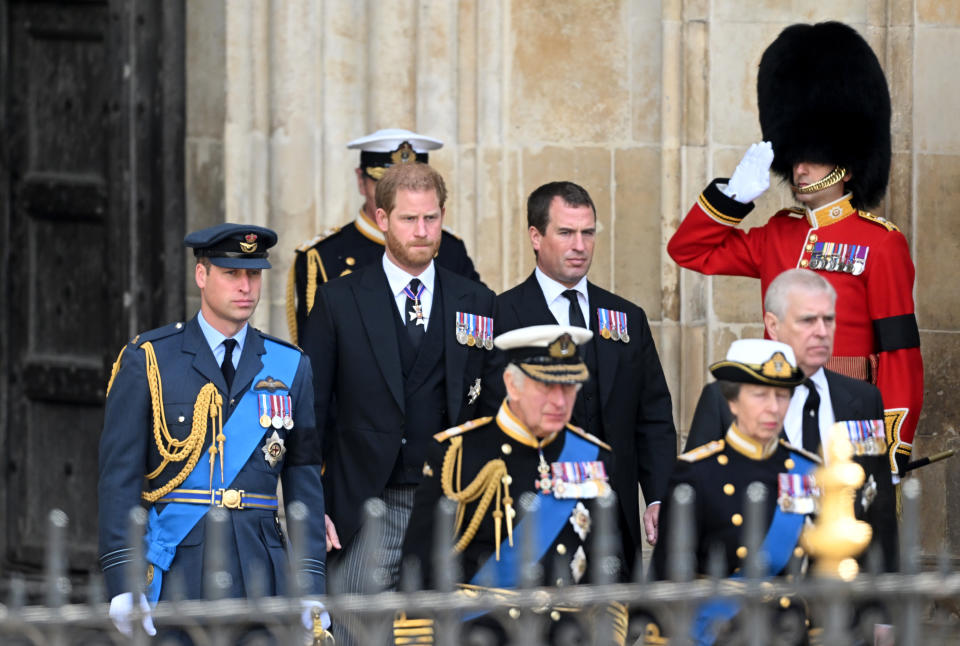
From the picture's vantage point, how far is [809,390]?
494cm

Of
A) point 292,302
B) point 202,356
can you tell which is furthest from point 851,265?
point 202,356

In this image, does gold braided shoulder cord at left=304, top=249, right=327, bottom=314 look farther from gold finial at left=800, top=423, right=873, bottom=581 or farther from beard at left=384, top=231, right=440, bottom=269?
gold finial at left=800, top=423, right=873, bottom=581

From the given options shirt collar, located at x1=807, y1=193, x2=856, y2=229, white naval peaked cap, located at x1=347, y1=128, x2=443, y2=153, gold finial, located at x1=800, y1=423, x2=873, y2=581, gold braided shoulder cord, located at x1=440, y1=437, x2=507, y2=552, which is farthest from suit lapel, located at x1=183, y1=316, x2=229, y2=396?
shirt collar, located at x1=807, y1=193, x2=856, y2=229

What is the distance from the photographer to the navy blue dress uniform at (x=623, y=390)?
567 centimetres

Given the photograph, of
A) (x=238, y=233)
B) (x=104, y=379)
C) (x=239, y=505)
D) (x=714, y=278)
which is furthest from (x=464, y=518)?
(x=104, y=379)

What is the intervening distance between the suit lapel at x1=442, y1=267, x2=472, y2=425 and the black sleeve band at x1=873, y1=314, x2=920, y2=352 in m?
1.26

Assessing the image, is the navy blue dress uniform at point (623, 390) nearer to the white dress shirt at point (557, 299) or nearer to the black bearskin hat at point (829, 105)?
the white dress shirt at point (557, 299)

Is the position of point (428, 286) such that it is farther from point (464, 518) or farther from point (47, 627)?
point (47, 627)

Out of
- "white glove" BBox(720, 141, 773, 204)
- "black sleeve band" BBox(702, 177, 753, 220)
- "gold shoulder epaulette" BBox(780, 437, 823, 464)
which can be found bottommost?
"gold shoulder epaulette" BBox(780, 437, 823, 464)

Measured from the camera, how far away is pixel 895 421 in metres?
5.62

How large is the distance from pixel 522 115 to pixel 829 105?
4.99ft

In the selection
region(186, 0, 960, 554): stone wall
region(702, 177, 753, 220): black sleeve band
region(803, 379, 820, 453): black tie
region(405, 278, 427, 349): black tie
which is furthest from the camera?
region(186, 0, 960, 554): stone wall

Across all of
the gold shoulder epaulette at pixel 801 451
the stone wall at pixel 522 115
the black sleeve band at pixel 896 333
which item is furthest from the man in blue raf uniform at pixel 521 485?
the stone wall at pixel 522 115

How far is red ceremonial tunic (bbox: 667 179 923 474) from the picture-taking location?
5.70 m
